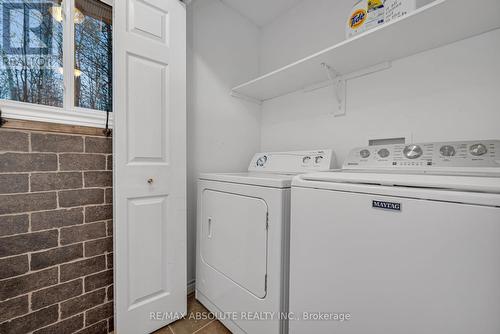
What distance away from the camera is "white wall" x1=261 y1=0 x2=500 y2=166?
1.06 m

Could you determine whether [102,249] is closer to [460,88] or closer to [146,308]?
[146,308]

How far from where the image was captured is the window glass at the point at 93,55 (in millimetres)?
1265

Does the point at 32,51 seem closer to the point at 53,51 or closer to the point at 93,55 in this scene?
the point at 53,51

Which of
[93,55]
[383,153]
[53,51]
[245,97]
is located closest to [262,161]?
[245,97]

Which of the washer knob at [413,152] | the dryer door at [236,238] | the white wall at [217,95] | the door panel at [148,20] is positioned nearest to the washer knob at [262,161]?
the white wall at [217,95]

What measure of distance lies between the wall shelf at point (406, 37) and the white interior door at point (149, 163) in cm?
77

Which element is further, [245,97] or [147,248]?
[245,97]

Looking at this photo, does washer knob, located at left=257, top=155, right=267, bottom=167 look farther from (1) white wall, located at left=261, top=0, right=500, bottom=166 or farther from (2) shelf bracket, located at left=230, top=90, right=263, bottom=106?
(2) shelf bracket, located at left=230, top=90, right=263, bottom=106

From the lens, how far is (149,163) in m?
1.30

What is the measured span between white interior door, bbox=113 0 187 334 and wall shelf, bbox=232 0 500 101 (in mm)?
769

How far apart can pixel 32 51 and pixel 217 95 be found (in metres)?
1.19

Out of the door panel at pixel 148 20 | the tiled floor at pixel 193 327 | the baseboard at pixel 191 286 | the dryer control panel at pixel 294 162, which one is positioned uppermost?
the door panel at pixel 148 20

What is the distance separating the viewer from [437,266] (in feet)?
1.91

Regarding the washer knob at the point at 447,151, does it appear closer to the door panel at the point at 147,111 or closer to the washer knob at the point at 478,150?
the washer knob at the point at 478,150
